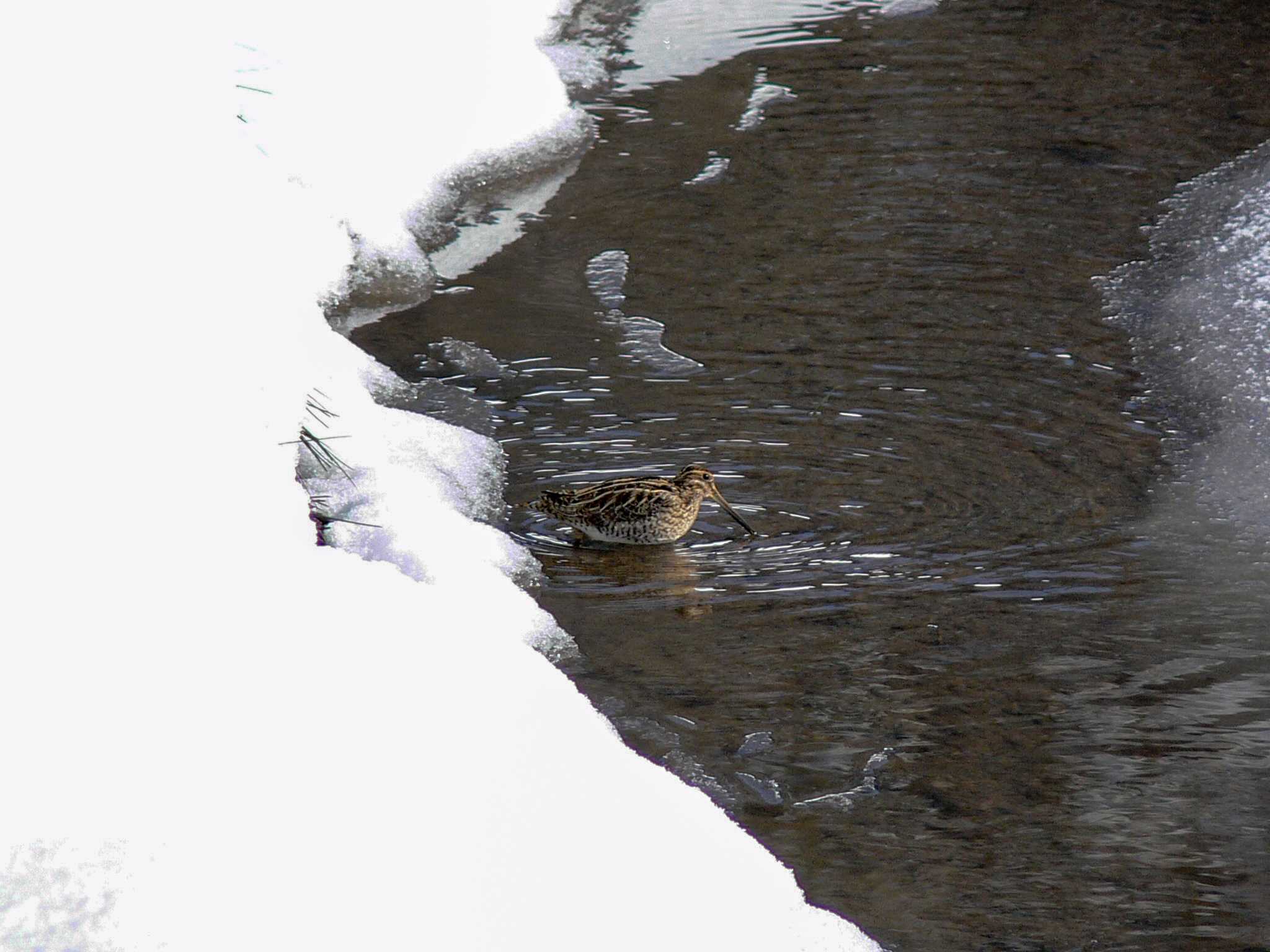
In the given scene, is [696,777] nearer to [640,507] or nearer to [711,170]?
[640,507]

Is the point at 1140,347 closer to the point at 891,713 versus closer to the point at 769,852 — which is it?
the point at 891,713

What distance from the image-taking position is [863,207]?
8.54 meters

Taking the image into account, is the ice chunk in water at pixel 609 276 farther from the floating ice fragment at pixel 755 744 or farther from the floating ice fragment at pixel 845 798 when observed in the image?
the floating ice fragment at pixel 845 798

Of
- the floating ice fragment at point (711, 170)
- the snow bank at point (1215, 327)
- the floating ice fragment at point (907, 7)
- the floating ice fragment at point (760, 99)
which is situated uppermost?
the floating ice fragment at point (907, 7)

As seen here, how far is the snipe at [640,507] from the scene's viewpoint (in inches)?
217

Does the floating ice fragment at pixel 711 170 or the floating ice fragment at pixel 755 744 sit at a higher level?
the floating ice fragment at pixel 711 170

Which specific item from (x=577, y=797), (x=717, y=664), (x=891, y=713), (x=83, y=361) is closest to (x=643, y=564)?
(x=717, y=664)

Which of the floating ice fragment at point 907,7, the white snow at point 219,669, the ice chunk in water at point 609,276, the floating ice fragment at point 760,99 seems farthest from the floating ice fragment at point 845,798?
the floating ice fragment at point 907,7

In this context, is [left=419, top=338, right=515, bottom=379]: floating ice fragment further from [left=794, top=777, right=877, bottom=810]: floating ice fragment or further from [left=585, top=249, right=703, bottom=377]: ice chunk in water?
[left=794, top=777, right=877, bottom=810]: floating ice fragment

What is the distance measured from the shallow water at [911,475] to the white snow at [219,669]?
0.58m

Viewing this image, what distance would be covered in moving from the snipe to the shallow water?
115mm

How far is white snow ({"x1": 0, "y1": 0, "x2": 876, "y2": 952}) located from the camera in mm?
2789

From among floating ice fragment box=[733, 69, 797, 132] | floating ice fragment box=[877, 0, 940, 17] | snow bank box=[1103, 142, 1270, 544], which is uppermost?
floating ice fragment box=[877, 0, 940, 17]

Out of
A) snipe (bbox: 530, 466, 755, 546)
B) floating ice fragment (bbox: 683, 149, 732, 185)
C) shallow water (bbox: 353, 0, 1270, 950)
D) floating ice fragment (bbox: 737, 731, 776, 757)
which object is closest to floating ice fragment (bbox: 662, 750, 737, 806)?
shallow water (bbox: 353, 0, 1270, 950)
